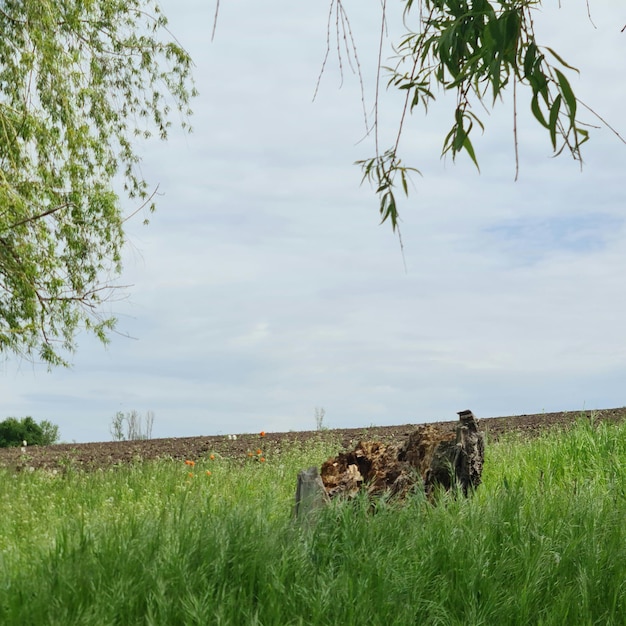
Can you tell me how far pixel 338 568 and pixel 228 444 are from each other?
7883mm

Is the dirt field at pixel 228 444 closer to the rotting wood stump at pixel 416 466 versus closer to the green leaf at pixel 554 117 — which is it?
the rotting wood stump at pixel 416 466

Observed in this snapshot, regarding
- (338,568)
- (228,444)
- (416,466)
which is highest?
(228,444)

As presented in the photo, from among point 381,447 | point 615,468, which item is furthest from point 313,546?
point 615,468

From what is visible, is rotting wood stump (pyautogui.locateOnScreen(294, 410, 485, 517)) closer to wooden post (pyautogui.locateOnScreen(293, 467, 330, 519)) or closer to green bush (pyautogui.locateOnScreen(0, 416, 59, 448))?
wooden post (pyautogui.locateOnScreen(293, 467, 330, 519))

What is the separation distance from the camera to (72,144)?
11992mm

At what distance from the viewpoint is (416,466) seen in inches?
209

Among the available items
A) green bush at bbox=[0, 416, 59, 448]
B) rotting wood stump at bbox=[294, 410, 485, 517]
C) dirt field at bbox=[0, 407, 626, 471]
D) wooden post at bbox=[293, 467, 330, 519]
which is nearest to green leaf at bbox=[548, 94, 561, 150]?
wooden post at bbox=[293, 467, 330, 519]

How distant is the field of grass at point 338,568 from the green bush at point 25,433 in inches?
519

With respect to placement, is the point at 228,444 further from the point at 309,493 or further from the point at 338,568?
the point at 338,568

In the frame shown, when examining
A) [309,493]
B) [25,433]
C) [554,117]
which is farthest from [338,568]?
[25,433]

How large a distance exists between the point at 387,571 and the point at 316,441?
747cm

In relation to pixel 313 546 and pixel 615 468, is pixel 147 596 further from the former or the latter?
pixel 615 468

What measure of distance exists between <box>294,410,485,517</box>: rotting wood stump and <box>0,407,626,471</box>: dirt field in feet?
14.5

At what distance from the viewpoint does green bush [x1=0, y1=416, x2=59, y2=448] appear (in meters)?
16.3
